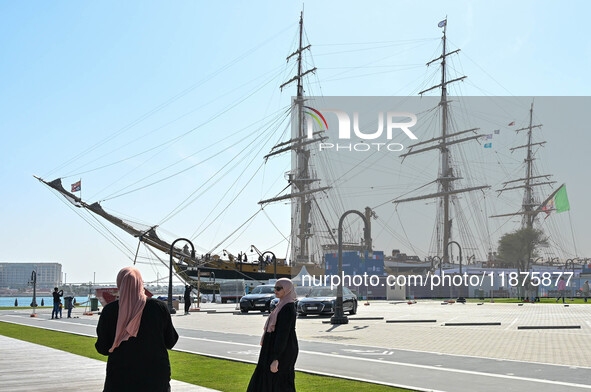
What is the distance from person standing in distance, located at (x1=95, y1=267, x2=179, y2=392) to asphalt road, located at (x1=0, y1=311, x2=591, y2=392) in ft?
17.0

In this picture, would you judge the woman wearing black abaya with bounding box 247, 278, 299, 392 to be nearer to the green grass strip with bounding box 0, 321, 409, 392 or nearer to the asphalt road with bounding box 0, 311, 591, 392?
the green grass strip with bounding box 0, 321, 409, 392

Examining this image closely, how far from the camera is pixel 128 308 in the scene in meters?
4.59

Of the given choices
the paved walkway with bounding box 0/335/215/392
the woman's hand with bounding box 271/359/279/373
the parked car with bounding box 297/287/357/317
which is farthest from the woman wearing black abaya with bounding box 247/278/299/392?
the parked car with bounding box 297/287/357/317

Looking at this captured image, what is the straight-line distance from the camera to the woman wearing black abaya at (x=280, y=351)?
6.05 meters

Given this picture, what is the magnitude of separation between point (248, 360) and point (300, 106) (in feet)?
217

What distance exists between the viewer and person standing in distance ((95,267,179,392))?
15.1ft

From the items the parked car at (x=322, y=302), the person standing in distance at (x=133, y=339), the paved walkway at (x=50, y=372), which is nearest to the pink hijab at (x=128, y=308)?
the person standing in distance at (x=133, y=339)

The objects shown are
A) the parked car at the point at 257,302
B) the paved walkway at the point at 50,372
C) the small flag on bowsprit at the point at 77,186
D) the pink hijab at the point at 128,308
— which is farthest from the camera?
the small flag on bowsprit at the point at 77,186

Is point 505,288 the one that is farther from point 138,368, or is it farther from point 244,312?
point 138,368

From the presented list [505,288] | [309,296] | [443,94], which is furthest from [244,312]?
[443,94]

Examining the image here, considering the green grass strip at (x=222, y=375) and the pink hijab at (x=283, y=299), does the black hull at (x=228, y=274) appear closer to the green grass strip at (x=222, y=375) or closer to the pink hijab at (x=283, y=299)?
the green grass strip at (x=222, y=375)

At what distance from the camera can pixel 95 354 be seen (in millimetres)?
13039

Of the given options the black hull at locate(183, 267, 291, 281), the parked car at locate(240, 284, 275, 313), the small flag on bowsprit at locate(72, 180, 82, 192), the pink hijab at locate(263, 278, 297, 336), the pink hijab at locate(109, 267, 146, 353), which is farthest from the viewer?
the black hull at locate(183, 267, 291, 281)

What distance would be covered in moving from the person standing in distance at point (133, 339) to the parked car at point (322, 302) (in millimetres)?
23391
